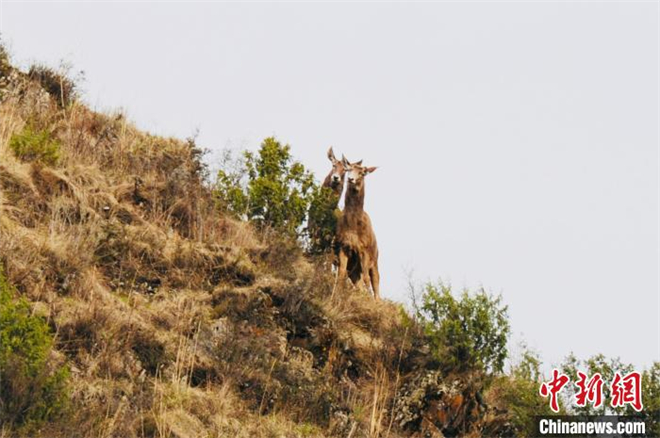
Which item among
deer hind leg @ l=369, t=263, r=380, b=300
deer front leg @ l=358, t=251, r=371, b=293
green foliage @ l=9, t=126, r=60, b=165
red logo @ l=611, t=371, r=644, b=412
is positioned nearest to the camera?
red logo @ l=611, t=371, r=644, b=412

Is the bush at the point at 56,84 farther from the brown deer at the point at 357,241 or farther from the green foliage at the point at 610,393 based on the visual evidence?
the green foliage at the point at 610,393

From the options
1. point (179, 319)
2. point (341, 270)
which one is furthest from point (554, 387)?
point (179, 319)

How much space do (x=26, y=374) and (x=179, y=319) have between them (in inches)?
131

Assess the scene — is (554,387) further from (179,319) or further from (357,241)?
(357,241)

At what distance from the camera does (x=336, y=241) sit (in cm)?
1562

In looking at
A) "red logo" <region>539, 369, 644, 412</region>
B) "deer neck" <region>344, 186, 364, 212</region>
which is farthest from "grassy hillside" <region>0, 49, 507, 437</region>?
"red logo" <region>539, 369, 644, 412</region>

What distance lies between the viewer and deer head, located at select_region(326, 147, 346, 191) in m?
16.6

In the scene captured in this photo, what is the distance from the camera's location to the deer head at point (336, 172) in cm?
1662

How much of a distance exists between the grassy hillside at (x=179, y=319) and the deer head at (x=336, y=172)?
2.03 m

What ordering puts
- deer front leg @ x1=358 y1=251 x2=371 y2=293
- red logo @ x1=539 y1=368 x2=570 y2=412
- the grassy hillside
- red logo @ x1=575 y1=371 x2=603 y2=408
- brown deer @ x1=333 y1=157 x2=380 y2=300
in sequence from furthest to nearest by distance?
brown deer @ x1=333 y1=157 x2=380 y2=300, deer front leg @ x1=358 y1=251 x2=371 y2=293, red logo @ x1=539 y1=368 x2=570 y2=412, red logo @ x1=575 y1=371 x2=603 y2=408, the grassy hillside

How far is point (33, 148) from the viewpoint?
44.9ft

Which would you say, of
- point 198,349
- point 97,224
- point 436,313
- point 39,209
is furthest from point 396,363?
Result: point 39,209

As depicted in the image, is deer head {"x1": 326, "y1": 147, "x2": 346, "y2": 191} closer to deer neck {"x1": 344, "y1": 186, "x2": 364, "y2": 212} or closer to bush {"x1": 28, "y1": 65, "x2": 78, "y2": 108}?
deer neck {"x1": 344, "y1": 186, "x2": 364, "y2": 212}

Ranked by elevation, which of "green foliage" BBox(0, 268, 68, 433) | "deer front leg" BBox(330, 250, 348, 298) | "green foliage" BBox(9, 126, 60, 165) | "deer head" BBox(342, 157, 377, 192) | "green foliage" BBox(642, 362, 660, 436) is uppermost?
"deer head" BBox(342, 157, 377, 192)
